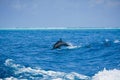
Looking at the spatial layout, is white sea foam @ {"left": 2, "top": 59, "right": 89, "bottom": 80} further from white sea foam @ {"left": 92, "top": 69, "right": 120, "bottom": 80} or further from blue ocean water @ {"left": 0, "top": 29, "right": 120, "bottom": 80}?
white sea foam @ {"left": 92, "top": 69, "right": 120, "bottom": 80}

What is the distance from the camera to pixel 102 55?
10766 millimetres

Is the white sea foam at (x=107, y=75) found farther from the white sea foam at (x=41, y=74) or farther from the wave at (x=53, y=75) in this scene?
the white sea foam at (x=41, y=74)

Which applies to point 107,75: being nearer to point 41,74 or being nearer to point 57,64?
point 57,64

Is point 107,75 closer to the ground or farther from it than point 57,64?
closer to the ground

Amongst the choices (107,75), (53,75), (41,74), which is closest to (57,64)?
(53,75)

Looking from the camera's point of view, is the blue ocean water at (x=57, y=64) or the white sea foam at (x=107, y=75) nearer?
the white sea foam at (x=107, y=75)

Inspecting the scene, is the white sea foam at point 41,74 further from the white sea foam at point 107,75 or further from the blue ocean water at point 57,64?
the white sea foam at point 107,75

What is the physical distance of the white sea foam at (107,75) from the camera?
28.7 feet

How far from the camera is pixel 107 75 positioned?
900 centimetres

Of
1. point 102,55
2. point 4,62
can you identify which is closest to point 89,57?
point 102,55

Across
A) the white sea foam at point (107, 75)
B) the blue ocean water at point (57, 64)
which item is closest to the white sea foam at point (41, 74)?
the blue ocean water at point (57, 64)

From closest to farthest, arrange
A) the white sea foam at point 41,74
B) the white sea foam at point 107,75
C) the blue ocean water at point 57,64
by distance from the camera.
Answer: the white sea foam at point 107,75, the white sea foam at point 41,74, the blue ocean water at point 57,64

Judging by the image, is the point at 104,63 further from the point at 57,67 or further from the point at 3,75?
the point at 3,75

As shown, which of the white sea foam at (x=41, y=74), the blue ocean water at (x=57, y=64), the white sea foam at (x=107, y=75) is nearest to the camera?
the white sea foam at (x=107, y=75)
